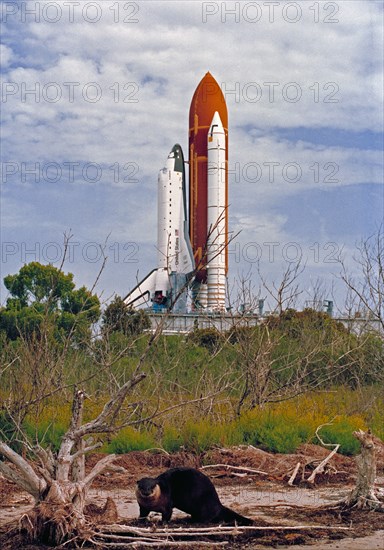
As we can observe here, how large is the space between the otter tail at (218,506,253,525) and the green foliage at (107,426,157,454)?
435cm

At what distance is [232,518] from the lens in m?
5.92

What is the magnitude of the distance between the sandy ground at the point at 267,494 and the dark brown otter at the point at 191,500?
20 centimetres

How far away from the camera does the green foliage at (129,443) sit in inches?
400

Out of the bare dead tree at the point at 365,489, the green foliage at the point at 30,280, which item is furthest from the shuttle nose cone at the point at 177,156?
the bare dead tree at the point at 365,489

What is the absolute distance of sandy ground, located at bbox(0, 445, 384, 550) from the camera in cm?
562

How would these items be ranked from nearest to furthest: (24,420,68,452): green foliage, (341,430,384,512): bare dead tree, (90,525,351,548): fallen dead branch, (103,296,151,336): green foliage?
(90,525,351,548): fallen dead branch
(341,430,384,512): bare dead tree
(103,296,151,336): green foliage
(24,420,68,452): green foliage

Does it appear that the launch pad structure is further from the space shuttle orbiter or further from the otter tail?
the otter tail

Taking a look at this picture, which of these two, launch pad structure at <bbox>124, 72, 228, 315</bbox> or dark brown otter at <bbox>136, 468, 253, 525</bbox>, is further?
launch pad structure at <bbox>124, 72, 228, 315</bbox>

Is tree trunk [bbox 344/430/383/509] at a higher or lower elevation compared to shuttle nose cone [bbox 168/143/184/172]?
lower

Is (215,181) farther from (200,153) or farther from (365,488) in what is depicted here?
(365,488)

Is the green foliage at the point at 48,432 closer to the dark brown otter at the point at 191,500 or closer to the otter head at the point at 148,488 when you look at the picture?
the dark brown otter at the point at 191,500

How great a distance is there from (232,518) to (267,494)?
73.2 inches

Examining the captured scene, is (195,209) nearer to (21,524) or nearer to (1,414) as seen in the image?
(1,414)

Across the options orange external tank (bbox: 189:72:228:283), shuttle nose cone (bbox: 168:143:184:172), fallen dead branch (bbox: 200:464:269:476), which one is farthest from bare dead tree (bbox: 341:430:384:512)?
shuttle nose cone (bbox: 168:143:184:172)
